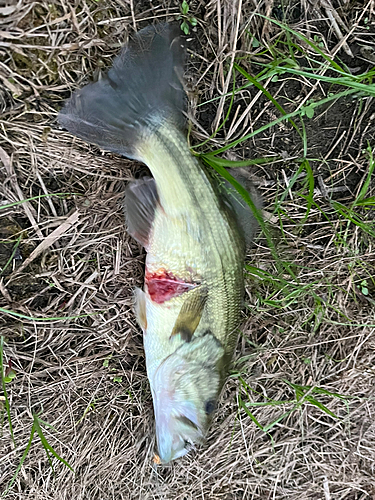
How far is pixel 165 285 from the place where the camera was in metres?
1.65

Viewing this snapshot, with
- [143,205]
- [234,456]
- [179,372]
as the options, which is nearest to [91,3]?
[143,205]

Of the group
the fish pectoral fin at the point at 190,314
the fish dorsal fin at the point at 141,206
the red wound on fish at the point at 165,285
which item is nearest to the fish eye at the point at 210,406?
the fish pectoral fin at the point at 190,314

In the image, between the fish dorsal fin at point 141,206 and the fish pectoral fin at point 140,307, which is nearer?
the fish dorsal fin at point 141,206

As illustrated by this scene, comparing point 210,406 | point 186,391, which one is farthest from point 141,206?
point 210,406

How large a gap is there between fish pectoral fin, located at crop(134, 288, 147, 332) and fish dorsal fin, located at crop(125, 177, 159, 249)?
1.06 ft

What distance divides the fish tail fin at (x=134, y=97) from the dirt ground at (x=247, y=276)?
0.16m

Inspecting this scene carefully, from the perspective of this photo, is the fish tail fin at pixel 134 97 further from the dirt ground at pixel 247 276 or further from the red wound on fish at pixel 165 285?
the red wound on fish at pixel 165 285

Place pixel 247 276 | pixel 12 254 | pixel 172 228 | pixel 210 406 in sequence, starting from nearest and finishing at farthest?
1. pixel 172 228
2. pixel 12 254
3. pixel 210 406
4. pixel 247 276

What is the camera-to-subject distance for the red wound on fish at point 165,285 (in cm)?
Answer: 163

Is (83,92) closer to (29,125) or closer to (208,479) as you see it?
(29,125)

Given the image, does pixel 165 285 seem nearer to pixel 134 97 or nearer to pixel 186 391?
pixel 186 391

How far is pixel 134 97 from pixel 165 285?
898 millimetres

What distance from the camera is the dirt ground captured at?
1.59m

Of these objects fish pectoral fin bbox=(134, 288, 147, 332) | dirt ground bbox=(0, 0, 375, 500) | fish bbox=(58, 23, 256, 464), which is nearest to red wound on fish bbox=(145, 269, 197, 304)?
fish bbox=(58, 23, 256, 464)
